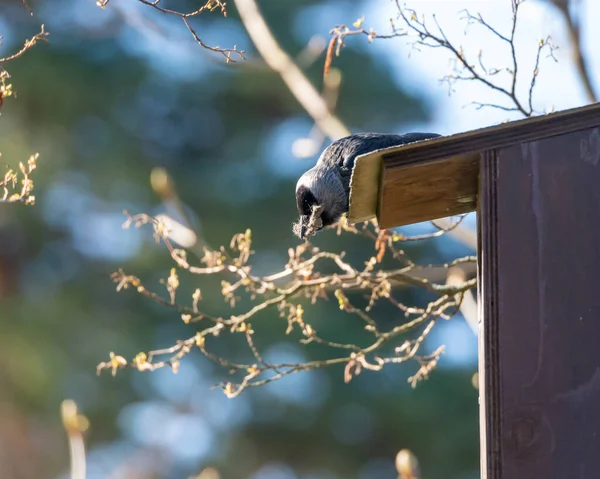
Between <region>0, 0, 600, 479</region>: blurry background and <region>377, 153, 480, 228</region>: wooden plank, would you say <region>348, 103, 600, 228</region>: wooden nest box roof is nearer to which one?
<region>377, 153, 480, 228</region>: wooden plank

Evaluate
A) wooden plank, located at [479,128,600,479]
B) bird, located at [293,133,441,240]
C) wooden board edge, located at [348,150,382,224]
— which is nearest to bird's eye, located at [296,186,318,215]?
bird, located at [293,133,441,240]

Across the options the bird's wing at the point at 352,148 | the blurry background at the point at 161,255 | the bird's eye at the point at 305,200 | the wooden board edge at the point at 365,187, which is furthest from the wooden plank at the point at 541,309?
the blurry background at the point at 161,255

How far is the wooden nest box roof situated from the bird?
0.34 ft

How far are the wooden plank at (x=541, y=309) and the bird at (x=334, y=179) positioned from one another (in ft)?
1.55

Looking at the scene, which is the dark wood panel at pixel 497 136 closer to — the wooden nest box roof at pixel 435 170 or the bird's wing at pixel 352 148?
the wooden nest box roof at pixel 435 170

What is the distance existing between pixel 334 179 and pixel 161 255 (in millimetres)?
5211

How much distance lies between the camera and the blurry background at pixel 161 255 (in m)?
7.24

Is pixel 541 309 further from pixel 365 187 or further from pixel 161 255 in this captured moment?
pixel 161 255

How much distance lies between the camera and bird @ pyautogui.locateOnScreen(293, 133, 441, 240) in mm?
2021

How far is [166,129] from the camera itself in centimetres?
809

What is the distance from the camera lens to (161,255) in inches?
281

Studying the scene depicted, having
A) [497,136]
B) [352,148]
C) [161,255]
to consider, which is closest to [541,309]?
[497,136]

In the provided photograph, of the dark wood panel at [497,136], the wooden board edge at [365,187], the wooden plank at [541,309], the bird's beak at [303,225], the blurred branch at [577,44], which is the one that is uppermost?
the blurred branch at [577,44]

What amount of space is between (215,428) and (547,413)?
618cm
